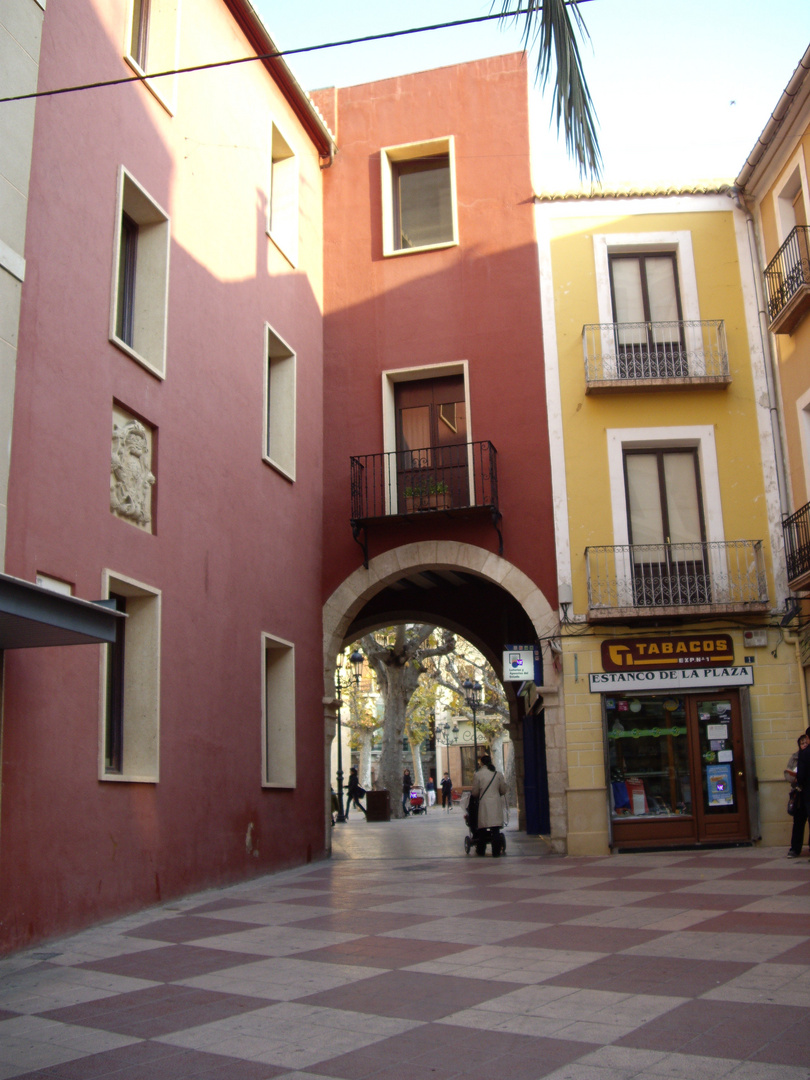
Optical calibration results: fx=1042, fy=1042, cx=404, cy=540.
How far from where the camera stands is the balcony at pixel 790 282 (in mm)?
15132

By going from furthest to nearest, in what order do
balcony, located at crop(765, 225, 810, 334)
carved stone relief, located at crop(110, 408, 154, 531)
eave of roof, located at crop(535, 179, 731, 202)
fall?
eave of roof, located at crop(535, 179, 731, 202) < balcony, located at crop(765, 225, 810, 334) < carved stone relief, located at crop(110, 408, 154, 531)

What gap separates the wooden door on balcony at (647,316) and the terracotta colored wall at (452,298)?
142cm

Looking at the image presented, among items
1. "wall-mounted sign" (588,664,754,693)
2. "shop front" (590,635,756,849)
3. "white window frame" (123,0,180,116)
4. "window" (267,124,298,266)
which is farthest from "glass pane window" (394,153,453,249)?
"wall-mounted sign" (588,664,754,693)

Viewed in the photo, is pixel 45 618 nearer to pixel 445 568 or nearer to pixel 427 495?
pixel 427 495

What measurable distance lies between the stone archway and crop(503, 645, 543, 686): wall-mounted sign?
28cm

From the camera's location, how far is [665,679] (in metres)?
16.1

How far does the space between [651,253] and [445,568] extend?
6.42m

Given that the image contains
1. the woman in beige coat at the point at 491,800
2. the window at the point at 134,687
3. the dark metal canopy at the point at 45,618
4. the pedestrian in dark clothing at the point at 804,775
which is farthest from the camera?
the woman in beige coat at the point at 491,800

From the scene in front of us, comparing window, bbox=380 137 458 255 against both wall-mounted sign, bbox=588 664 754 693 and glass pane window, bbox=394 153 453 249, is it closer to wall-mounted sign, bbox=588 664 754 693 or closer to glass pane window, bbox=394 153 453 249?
glass pane window, bbox=394 153 453 249

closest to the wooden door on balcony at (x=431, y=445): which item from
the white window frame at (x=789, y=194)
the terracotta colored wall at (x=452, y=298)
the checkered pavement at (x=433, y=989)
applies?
the terracotta colored wall at (x=452, y=298)

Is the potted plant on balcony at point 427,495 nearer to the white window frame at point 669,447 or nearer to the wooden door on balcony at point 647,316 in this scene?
the white window frame at point 669,447

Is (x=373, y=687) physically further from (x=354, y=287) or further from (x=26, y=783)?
(x=26, y=783)

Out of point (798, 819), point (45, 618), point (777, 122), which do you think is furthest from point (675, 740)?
point (45, 618)

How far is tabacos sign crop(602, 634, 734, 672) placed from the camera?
52.7 feet
